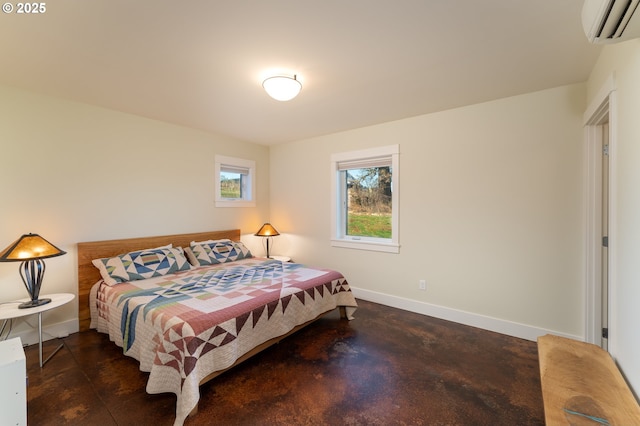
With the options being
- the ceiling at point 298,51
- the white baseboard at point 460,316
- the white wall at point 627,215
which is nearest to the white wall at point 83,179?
the ceiling at point 298,51

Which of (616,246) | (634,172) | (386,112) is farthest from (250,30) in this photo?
(616,246)

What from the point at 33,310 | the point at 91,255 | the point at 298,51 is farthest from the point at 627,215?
the point at 91,255

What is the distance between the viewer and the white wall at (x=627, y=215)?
4.15ft

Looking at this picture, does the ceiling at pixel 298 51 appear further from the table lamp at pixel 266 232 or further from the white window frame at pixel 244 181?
the table lamp at pixel 266 232

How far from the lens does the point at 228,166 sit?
14.0 feet

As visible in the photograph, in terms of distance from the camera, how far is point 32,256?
220cm

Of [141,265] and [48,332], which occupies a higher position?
[141,265]

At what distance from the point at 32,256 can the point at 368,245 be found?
345 cm

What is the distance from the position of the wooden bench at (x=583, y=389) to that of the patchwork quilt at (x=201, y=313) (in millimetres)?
1794

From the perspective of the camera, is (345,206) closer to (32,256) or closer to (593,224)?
(593,224)

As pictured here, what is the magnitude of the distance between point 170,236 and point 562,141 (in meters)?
4.49

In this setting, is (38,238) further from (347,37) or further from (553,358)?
(553,358)

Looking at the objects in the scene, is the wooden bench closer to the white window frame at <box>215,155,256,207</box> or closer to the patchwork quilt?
the patchwork quilt

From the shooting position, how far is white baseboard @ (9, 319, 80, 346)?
247cm
